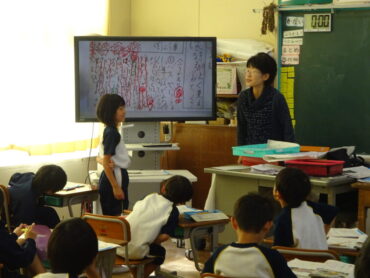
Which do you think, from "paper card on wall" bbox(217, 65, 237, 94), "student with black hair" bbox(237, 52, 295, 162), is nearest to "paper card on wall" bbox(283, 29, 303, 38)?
"paper card on wall" bbox(217, 65, 237, 94)

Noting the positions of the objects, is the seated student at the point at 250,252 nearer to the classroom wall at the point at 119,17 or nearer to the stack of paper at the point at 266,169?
the stack of paper at the point at 266,169

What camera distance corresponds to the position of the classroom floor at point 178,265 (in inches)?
197

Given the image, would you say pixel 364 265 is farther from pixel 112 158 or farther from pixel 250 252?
pixel 112 158

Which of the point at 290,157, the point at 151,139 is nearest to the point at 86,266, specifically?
the point at 290,157

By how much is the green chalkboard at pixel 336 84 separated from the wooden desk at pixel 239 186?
130 cm

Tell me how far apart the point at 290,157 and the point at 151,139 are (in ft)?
4.97

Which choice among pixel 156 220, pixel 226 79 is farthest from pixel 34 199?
pixel 226 79

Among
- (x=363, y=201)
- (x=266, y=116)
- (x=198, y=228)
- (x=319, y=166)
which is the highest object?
(x=266, y=116)

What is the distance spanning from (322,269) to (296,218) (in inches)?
25.3

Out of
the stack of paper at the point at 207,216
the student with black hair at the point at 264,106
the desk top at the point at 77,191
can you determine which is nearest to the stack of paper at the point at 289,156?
the student with black hair at the point at 264,106

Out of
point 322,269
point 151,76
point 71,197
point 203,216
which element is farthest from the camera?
point 151,76

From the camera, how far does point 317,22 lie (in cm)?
577

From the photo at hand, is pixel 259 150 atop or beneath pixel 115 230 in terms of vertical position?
atop

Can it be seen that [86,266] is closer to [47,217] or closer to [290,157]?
[47,217]
